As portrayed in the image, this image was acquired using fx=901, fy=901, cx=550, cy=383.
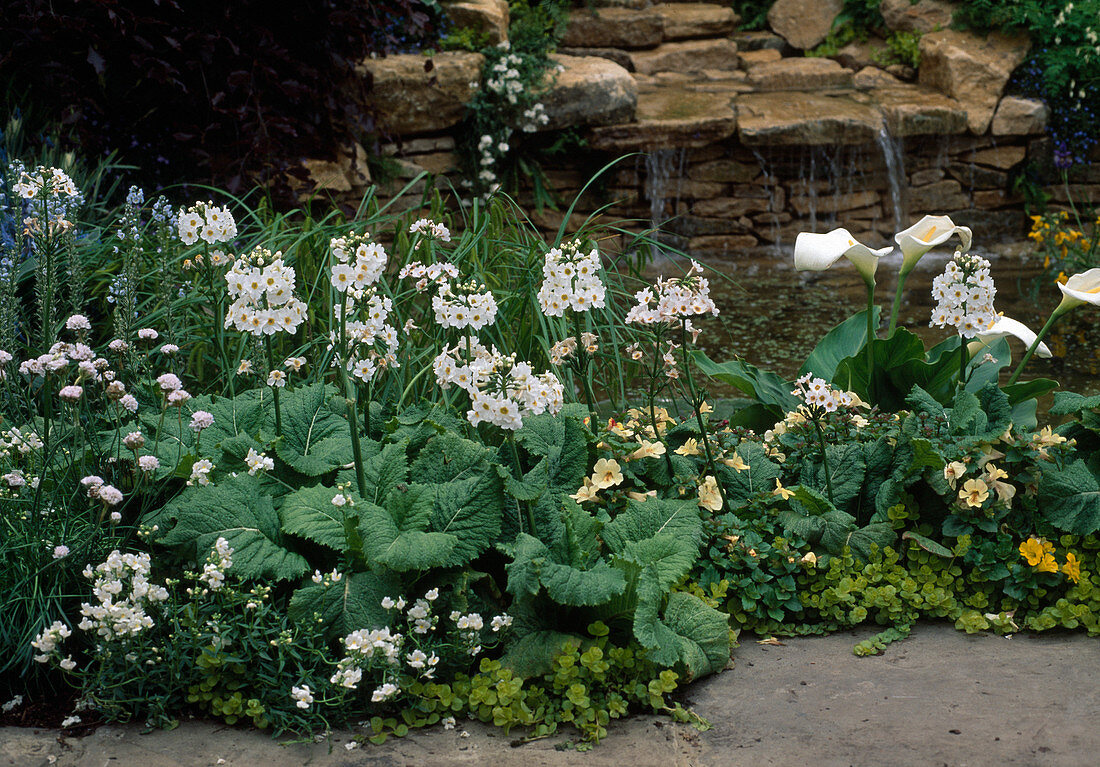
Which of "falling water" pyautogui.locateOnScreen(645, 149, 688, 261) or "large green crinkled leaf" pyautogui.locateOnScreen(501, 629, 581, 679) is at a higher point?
"falling water" pyautogui.locateOnScreen(645, 149, 688, 261)

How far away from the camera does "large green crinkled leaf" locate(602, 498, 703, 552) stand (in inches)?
81.4

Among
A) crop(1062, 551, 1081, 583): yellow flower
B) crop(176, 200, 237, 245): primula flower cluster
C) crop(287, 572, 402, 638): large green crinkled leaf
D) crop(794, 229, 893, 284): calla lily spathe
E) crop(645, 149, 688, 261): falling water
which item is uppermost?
crop(645, 149, 688, 261): falling water

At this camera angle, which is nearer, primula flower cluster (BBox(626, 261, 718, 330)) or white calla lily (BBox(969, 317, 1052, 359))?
primula flower cluster (BBox(626, 261, 718, 330))

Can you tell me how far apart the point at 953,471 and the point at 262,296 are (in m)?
1.64

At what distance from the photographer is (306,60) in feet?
16.0

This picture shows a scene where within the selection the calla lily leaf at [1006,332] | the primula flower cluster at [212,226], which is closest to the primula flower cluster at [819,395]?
the calla lily leaf at [1006,332]

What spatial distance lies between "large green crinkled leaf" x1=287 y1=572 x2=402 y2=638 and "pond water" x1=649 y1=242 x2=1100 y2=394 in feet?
7.22

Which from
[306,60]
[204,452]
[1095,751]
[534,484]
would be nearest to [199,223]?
[204,452]

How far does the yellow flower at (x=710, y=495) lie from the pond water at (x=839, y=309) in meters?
1.52

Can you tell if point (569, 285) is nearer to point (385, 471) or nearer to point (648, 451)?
point (648, 451)

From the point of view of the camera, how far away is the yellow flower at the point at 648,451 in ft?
7.47

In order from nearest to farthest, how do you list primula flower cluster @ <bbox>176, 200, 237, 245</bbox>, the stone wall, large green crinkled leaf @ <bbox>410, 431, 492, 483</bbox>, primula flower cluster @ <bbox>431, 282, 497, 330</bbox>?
primula flower cluster @ <bbox>431, 282, 497, 330</bbox> → primula flower cluster @ <bbox>176, 200, 237, 245</bbox> → large green crinkled leaf @ <bbox>410, 431, 492, 483</bbox> → the stone wall

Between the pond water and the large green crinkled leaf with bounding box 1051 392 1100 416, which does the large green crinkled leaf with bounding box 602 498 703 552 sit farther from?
the pond water

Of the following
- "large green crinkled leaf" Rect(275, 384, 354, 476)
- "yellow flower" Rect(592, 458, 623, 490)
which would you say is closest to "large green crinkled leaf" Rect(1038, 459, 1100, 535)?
"yellow flower" Rect(592, 458, 623, 490)
